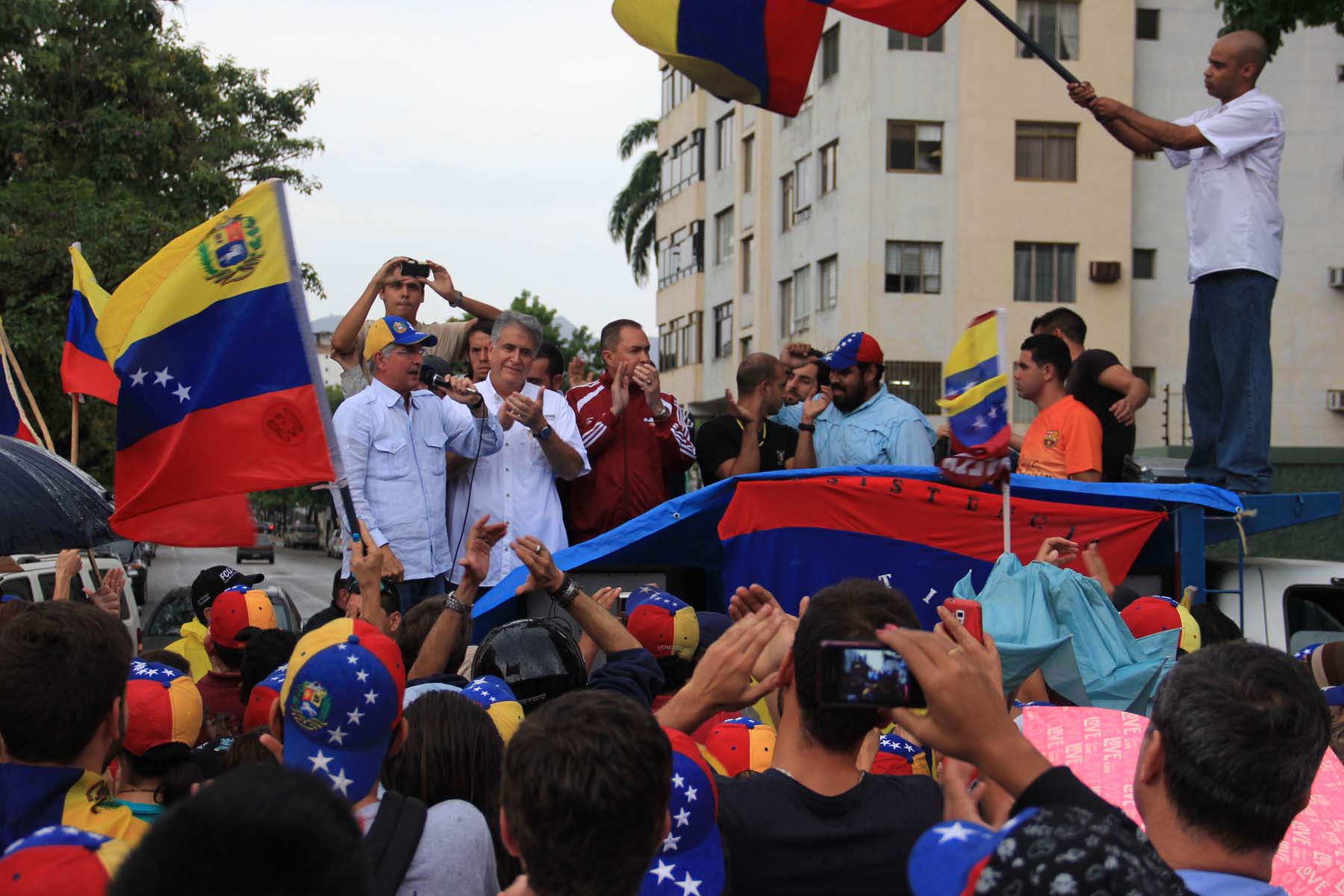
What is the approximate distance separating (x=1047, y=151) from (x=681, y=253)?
49.6 feet

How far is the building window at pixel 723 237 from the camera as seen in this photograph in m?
41.2

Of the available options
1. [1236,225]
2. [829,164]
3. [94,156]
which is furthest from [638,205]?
[1236,225]

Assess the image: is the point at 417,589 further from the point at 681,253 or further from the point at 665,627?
Answer: the point at 681,253

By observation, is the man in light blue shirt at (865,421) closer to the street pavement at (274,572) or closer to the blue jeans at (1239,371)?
the blue jeans at (1239,371)

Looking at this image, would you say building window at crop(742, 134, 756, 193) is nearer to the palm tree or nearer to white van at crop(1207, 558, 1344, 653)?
the palm tree

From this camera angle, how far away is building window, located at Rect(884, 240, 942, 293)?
32719 millimetres

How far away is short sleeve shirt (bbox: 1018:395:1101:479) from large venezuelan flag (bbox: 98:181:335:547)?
11.5 ft

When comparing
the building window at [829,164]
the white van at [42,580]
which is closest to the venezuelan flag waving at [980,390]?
the white van at [42,580]

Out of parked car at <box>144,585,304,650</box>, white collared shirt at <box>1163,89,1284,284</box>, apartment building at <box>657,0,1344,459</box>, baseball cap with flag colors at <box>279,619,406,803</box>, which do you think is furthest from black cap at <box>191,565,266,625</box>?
apartment building at <box>657,0,1344,459</box>

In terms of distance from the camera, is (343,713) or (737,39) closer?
(343,713)

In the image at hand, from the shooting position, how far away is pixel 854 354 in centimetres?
732

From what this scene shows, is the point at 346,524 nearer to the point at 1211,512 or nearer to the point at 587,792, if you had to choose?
the point at 587,792

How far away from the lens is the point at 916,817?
269cm

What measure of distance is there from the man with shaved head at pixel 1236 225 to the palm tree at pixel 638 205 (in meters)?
43.3
